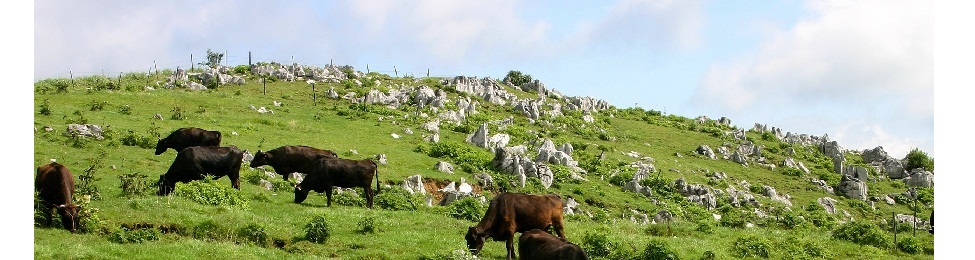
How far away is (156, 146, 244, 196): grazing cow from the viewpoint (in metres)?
31.6

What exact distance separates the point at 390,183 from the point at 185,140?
33.7 feet

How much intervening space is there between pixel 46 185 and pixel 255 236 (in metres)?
6.02

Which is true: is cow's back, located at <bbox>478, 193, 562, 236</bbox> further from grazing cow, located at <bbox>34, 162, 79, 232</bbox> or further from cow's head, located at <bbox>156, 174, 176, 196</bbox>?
cow's head, located at <bbox>156, 174, 176, 196</bbox>

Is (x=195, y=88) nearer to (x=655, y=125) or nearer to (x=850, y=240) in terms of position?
(x=655, y=125)

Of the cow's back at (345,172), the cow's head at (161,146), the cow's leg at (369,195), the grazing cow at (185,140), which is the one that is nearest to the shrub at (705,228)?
the cow's leg at (369,195)

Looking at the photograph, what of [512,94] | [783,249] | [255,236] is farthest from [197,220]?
[512,94]

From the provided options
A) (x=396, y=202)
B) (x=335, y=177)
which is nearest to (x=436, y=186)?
(x=396, y=202)

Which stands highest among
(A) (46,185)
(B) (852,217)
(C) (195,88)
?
(C) (195,88)

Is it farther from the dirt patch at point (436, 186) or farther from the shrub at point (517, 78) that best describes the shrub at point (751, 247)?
the shrub at point (517, 78)

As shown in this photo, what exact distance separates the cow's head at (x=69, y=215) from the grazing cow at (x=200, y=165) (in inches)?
249

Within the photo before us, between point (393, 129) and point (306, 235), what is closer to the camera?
point (306, 235)

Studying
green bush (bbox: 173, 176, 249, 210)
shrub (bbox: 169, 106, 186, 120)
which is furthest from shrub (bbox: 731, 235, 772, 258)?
shrub (bbox: 169, 106, 186, 120)

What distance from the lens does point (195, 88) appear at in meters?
72.2

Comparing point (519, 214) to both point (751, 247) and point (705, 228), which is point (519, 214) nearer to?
point (751, 247)
